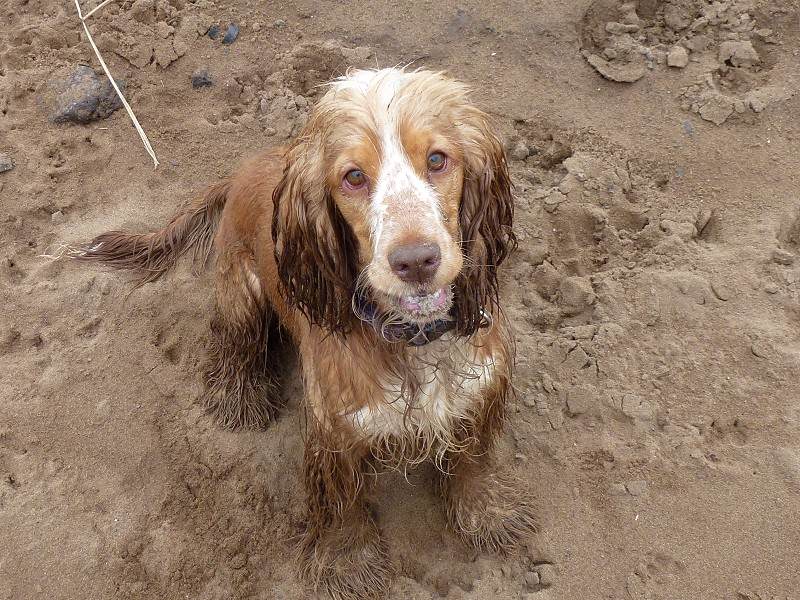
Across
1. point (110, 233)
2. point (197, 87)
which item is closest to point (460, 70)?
point (197, 87)

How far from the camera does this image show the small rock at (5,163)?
16.5ft

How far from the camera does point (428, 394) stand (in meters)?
2.81

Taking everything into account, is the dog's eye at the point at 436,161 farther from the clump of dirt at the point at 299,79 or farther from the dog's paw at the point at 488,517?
the clump of dirt at the point at 299,79

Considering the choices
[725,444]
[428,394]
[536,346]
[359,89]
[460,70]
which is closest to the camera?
[359,89]

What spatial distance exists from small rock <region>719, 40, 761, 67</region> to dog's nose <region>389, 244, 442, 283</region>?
11.9ft

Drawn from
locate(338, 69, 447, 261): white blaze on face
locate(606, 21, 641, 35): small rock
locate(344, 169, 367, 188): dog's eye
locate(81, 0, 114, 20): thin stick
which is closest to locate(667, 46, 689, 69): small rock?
locate(606, 21, 641, 35): small rock

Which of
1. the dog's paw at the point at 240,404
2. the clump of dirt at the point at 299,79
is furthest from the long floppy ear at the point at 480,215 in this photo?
the clump of dirt at the point at 299,79

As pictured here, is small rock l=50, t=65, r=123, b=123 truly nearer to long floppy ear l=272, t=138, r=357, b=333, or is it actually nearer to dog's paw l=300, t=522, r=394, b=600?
long floppy ear l=272, t=138, r=357, b=333

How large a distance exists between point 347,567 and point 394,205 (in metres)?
2.11

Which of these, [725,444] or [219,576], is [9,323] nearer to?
[219,576]

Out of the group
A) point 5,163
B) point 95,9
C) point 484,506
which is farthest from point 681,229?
point 95,9

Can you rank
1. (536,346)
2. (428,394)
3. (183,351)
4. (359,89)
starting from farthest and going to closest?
(183,351)
(536,346)
(428,394)
(359,89)

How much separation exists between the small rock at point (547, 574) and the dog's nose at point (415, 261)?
6.45 ft

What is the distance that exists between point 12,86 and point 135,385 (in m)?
2.99
